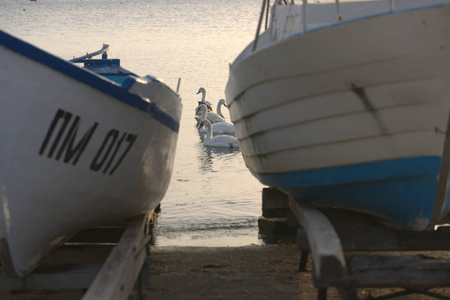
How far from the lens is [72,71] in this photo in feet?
16.7

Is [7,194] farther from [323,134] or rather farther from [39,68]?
[323,134]

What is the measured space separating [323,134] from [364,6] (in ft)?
6.35

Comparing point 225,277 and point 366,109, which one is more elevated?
point 366,109

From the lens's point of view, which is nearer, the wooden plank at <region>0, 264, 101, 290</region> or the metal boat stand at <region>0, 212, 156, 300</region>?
the metal boat stand at <region>0, 212, 156, 300</region>

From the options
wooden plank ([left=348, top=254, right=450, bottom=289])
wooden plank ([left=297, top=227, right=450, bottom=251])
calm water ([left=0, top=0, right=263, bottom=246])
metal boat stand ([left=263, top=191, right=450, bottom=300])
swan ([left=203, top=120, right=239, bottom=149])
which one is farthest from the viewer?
swan ([left=203, top=120, right=239, bottom=149])

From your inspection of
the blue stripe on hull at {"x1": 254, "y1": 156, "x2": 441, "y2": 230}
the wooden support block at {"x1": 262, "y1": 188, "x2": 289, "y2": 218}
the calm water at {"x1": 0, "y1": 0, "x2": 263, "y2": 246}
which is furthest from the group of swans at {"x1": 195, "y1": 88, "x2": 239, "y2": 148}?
the blue stripe on hull at {"x1": 254, "y1": 156, "x2": 441, "y2": 230}

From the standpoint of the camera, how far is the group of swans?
15258mm

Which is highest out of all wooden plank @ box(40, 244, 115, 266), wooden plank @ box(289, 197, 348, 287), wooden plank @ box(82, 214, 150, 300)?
wooden plank @ box(289, 197, 348, 287)

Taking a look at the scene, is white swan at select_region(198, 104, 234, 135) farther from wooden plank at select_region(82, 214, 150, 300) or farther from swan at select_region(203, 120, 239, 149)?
wooden plank at select_region(82, 214, 150, 300)

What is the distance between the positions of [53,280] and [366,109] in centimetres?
228

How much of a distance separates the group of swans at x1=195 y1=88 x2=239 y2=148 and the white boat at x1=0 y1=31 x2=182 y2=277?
30.7 ft

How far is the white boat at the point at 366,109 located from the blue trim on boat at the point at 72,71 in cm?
90

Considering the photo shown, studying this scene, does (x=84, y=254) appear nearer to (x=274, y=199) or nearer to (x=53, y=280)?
(x=53, y=280)

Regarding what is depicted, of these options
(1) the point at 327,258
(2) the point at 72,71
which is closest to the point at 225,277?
(1) the point at 327,258
